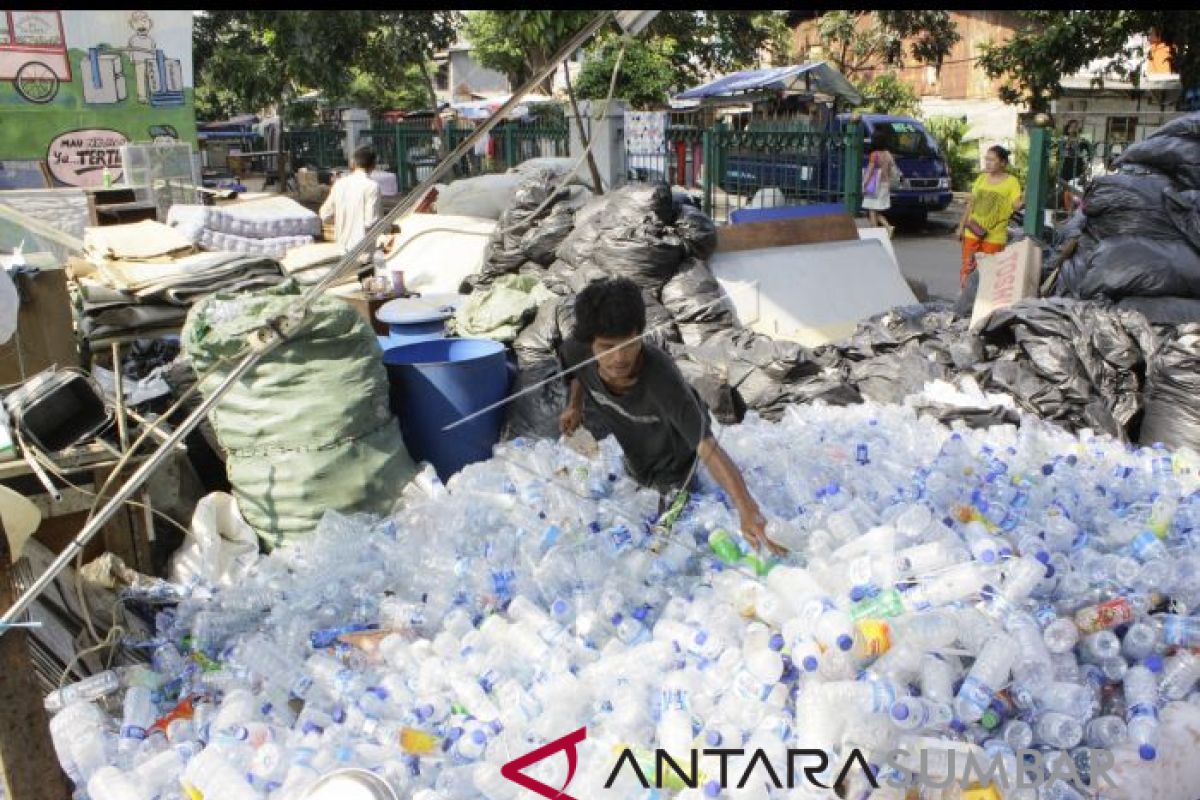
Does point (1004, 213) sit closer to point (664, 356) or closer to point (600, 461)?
point (600, 461)

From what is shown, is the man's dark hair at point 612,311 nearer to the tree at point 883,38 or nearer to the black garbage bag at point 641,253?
the black garbage bag at point 641,253

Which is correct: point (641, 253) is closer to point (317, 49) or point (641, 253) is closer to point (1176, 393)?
point (1176, 393)

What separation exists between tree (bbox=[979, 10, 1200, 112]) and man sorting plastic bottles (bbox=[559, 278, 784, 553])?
1403 centimetres

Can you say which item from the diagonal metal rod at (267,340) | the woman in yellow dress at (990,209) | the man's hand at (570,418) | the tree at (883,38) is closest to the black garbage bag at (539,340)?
the man's hand at (570,418)

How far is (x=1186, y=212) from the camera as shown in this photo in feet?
20.6

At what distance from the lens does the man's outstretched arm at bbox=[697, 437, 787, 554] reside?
3.20 m

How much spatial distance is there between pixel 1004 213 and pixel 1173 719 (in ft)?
21.6

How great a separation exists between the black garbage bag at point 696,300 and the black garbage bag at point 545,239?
3.21 feet

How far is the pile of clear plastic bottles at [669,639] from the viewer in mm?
2676

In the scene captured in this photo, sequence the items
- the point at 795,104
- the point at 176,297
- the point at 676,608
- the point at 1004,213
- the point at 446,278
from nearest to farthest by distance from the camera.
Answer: the point at 676,608
the point at 176,297
the point at 446,278
the point at 1004,213
the point at 795,104

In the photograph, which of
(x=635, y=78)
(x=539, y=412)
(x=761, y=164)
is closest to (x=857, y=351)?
(x=539, y=412)

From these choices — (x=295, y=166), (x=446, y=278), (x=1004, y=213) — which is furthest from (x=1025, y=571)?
(x=295, y=166)

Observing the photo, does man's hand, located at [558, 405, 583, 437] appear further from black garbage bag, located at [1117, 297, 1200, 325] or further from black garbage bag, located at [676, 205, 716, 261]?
black garbage bag, located at [1117, 297, 1200, 325]

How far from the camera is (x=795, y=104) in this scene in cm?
2142
